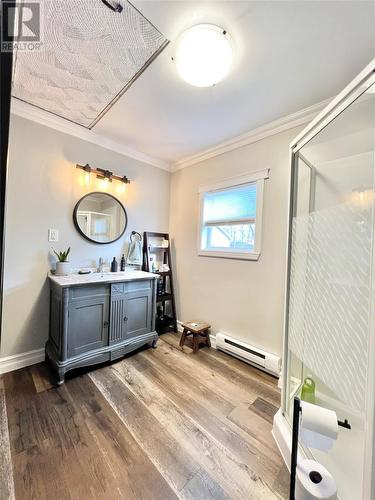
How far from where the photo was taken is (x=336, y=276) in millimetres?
1275

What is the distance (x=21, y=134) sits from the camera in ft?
6.23

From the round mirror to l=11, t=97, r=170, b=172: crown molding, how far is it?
61cm

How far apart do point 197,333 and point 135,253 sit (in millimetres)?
1272

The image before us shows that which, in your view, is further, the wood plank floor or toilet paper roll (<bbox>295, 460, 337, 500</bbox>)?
the wood plank floor

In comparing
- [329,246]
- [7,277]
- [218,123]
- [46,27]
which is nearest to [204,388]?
[329,246]

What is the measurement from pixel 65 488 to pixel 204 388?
3.52 ft

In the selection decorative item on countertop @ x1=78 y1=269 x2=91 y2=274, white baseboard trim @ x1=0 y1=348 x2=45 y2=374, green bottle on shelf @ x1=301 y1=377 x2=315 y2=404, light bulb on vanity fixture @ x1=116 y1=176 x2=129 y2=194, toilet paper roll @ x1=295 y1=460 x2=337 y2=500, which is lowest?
white baseboard trim @ x1=0 y1=348 x2=45 y2=374

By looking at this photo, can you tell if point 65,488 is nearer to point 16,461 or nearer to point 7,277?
point 16,461

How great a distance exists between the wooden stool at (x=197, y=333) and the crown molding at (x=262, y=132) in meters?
2.13

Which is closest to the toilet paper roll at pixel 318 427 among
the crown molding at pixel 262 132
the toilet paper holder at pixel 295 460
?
the toilet paper holder at pixel 295 460

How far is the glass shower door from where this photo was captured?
1.05 m

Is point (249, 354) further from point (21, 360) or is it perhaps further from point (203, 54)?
point (203, 54)

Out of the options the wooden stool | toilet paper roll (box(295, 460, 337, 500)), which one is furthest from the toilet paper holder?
the wooden stool

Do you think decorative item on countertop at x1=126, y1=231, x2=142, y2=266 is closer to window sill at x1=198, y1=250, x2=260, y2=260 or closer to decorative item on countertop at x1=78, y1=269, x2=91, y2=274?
decorative item on countertop at x1=78, y1=269, x2=91, y2=274
